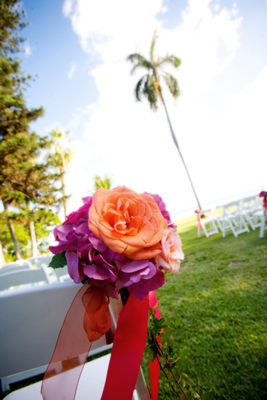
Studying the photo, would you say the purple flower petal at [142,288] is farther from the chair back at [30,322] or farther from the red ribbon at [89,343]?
the chair back at [30,322]

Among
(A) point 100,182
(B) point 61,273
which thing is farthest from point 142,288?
(A) point 100,182

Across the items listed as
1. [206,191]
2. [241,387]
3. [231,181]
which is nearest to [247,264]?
[241,387]

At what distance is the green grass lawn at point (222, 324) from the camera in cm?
145

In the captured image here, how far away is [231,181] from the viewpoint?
64062 mm

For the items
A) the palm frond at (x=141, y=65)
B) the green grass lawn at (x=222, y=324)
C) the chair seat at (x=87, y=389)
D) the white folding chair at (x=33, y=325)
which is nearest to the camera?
the white folding chair at (x=33, y=325)

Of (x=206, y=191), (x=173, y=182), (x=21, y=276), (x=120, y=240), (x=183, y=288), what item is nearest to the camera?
(x=120, y=240)

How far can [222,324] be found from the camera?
2107mm

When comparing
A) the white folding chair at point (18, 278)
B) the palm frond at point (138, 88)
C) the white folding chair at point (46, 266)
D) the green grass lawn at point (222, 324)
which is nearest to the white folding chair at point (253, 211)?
the green grass lawn at point (222, 324)

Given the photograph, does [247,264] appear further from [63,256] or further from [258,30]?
A: [258,30]

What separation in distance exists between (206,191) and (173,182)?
22.4 meters

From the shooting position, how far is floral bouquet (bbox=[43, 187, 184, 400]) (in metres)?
0.48

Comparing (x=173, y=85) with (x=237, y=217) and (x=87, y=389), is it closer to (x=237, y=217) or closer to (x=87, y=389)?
(x=237, y=217)

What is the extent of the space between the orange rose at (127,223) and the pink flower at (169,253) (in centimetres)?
2

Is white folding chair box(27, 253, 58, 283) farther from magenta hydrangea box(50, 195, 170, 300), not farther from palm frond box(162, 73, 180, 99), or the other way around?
palm frond box(162, 73, 180, 99)
